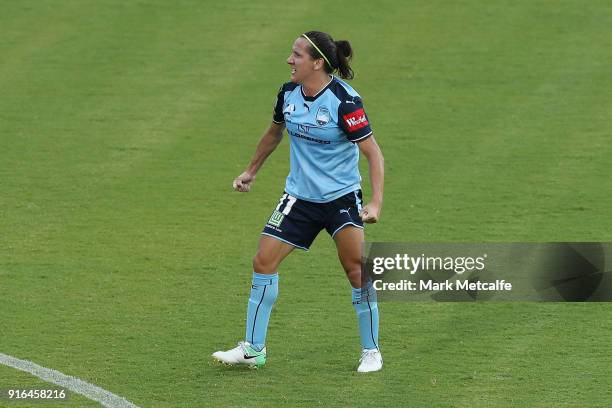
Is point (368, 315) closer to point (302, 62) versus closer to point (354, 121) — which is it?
point (354, 121)

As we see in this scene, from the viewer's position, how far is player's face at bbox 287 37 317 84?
29.0 ft

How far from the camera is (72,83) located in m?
16.9

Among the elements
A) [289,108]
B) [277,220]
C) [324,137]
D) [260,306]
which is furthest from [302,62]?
[260,306]

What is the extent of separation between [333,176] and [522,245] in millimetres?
3538

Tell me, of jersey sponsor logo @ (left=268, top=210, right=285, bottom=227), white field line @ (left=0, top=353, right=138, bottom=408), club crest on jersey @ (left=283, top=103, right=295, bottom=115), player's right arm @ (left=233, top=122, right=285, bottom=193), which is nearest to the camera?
white field line @ (left=0, top=353, right=138, bottom=408)

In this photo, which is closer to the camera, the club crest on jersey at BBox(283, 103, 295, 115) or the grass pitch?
the club crest on jersey at BBox(283, 103, 295, 115)

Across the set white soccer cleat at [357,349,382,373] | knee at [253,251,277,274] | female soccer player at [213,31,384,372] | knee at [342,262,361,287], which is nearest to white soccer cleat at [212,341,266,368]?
female soccer player at [213,31,384,372]

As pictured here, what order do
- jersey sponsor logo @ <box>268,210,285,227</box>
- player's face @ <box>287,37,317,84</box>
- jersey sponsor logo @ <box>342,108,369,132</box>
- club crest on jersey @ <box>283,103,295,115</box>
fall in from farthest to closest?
jersey sponsor logo @ <box>268,210,285,227</box> → club crest on jersey @ <box>283,103,295,115</box> → player's face @ <box>287,37,317,84</box> → jersey sponsor logo @ <box>342,108,369,132</box>

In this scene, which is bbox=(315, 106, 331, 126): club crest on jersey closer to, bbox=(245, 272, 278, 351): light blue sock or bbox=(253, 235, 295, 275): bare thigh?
bbox=(253, 235, 295, 275): bare thigh

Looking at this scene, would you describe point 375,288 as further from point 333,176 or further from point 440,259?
point 440,259

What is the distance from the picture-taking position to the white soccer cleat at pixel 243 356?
9.09 metres

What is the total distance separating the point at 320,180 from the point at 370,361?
1224 mm

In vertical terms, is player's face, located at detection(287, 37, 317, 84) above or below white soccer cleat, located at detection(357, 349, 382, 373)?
above

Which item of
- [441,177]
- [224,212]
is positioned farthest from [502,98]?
[224,212]
